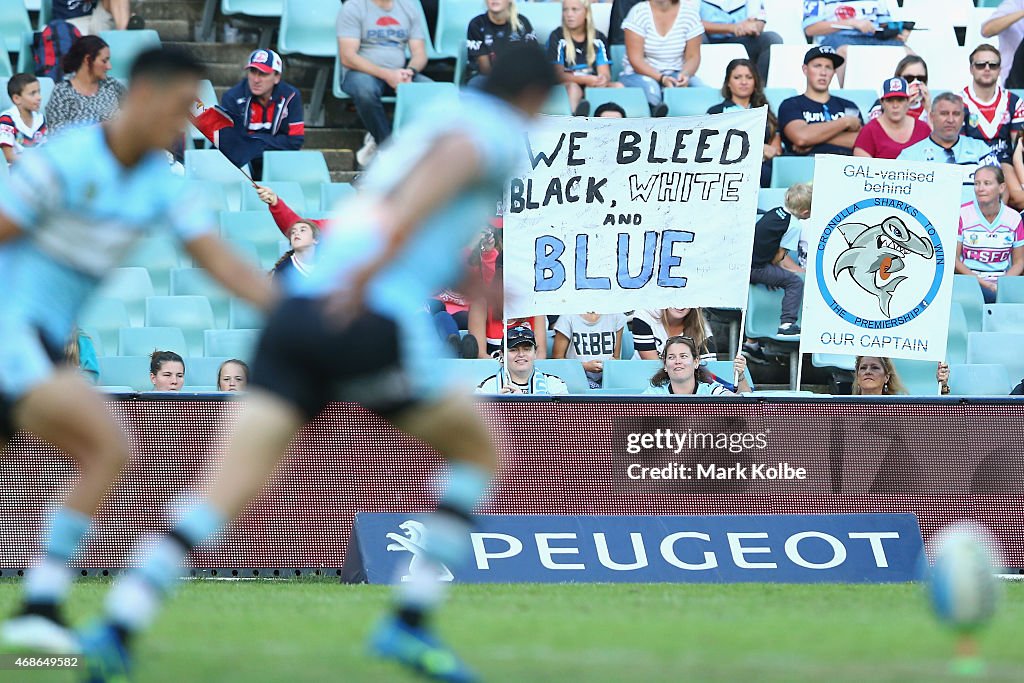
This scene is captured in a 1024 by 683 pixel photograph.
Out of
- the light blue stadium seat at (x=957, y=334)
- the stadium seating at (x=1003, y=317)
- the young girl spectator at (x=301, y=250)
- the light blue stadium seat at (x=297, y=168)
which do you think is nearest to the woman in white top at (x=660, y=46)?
the light blue stadium seat at (x=297, y=168)

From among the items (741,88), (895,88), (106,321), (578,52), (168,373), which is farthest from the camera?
(578,52)

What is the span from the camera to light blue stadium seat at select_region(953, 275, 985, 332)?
14047 millimetres

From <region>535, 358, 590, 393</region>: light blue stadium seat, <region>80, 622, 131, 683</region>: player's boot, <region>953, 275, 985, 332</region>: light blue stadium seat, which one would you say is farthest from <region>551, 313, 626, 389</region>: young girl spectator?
<region>80, 622, 131, 683</region>: player's boot

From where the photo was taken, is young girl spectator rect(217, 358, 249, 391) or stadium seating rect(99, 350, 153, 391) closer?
young girl spectator rect(217, 358, 249, 391)

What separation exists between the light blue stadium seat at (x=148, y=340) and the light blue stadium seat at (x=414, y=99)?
3032 mm

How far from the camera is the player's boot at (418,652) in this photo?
516 centimetres

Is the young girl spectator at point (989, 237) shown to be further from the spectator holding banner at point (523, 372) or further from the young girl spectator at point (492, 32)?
the spectator holding banner at point (523, 372)

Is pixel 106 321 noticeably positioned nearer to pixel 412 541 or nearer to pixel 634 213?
pixel 634 213

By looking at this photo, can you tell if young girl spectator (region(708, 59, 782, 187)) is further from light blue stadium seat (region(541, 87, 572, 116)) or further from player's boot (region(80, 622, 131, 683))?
player's boot (region(80, 622, 131, 683))

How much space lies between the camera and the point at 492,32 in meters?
15.0

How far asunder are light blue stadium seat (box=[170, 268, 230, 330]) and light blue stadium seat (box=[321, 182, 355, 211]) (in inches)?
49.2

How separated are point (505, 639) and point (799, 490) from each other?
4171 millimetres

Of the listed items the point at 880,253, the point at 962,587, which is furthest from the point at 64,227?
the point at 880,253

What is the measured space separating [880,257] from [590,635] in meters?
6.26
